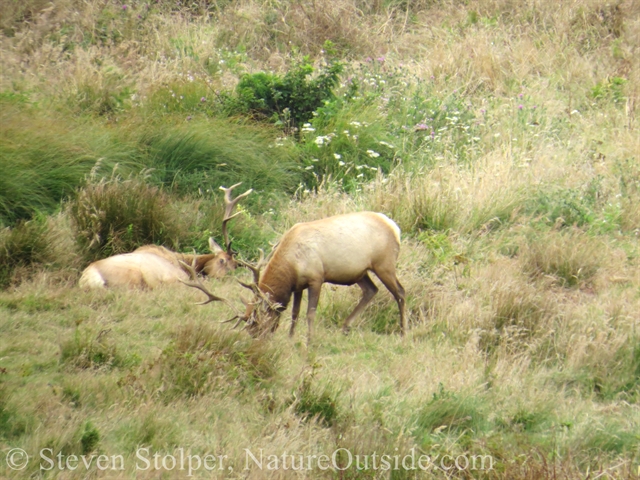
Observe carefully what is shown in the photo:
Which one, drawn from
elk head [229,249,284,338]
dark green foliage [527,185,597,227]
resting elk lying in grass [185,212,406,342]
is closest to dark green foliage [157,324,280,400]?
elk head [229,249,284,338]

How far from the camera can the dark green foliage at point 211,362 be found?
6.01 metres

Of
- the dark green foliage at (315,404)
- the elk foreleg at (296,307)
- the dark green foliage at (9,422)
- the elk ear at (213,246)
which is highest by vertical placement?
the dark green foliage at (9,422)

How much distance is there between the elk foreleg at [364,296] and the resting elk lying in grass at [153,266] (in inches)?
46.7

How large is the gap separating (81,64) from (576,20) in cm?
852

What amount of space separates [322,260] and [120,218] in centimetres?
277

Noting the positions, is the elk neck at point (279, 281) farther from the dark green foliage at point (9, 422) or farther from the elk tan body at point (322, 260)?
the dark green foliage at point (9, 422)

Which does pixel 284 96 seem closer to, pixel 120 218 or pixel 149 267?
pixel 120 218

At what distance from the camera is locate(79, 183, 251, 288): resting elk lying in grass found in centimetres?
805

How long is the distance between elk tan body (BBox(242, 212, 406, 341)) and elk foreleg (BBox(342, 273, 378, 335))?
0.20 m

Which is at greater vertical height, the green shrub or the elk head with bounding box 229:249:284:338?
the elk head with bounding box 229:249:284:338

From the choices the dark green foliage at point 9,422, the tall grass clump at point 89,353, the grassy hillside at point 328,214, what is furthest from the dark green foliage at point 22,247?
the dark green foliage at point 9,422

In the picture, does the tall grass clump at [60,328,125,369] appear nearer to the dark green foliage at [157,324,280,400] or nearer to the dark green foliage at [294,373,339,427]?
the dark green foliage at [157,324,280,400]

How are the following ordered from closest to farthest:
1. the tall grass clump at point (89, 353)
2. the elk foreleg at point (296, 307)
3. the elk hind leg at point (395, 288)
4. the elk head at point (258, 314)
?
the tall grass clump at point (89, 353)
the elk head at point (258, 314)
the elk foreleg at point (296, 307)
the elk hind leg at point (395, 288)

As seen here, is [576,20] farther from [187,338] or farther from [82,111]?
[187,338]
